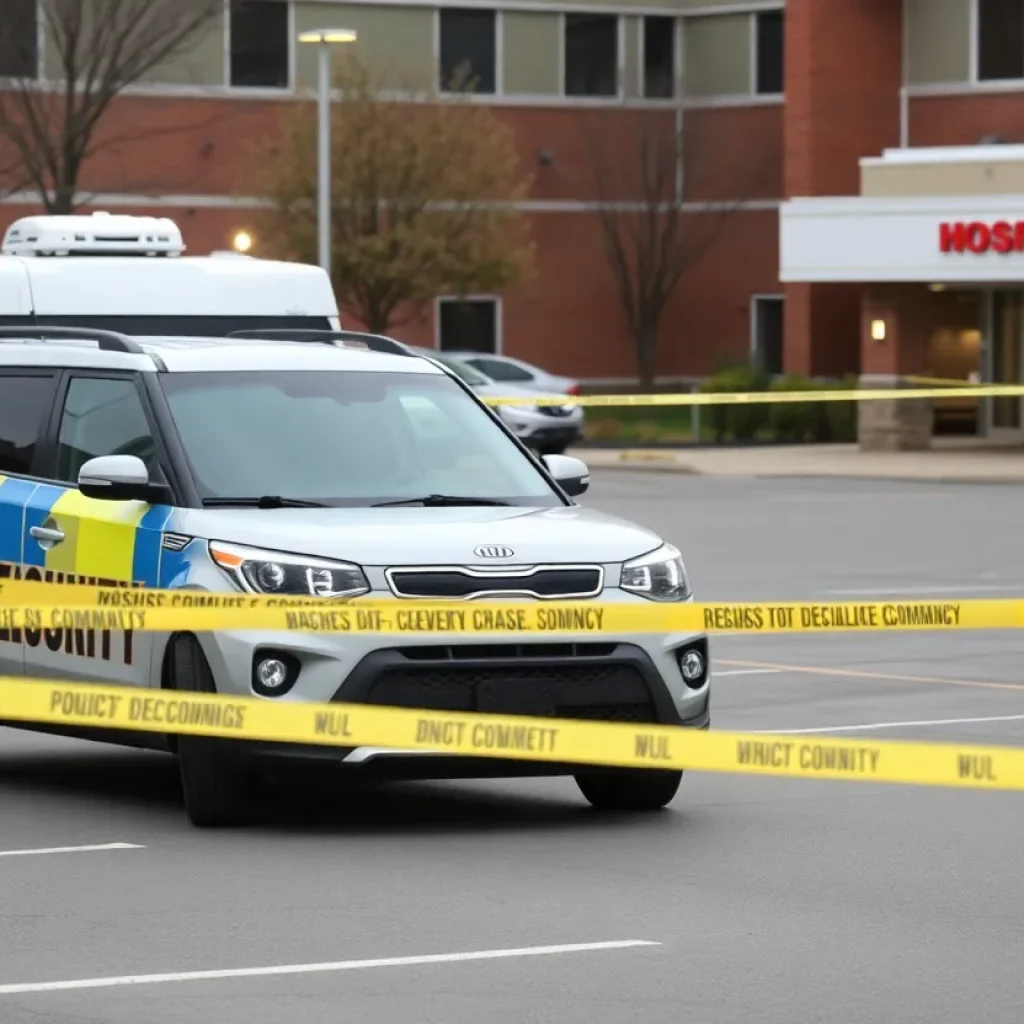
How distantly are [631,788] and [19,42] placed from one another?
112 ft

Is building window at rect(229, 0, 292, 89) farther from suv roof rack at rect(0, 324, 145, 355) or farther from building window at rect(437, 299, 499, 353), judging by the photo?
suv roof rack at rect(0, 324, 145, 355)

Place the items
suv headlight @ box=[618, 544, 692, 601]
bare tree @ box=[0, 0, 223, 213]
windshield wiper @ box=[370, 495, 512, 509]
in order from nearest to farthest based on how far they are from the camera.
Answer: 1. suv headlight @ box=[618, 544, 692, 601]
2. windshield wiper @ box=[370, 495, 512, 509]
3. bare tree @ box=[0, 0, 223, 213]

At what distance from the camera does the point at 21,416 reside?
1159 cm

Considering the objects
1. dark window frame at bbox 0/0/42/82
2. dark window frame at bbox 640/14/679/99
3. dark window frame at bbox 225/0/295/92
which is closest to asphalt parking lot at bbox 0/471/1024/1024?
dark window frame at bbox 0/0/42/82

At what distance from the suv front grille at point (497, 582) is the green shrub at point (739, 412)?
35105 mm

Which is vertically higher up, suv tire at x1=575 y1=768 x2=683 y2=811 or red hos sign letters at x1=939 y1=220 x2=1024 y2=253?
red hos sign letters at x1=939 y1=220 x2=1024 y2=253

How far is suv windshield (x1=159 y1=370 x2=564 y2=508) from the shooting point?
10633 millimetres

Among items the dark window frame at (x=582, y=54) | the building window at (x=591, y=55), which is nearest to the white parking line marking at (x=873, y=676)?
the dark window frame at (x=582, y=54)

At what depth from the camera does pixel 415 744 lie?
9.16 metres

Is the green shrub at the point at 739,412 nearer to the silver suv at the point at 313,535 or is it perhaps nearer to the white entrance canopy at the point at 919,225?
the white entrance canopy at the point at 919,225

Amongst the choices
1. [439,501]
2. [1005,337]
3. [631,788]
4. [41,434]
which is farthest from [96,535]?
[1005,337]

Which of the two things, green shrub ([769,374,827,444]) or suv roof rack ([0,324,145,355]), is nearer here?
suv roof rack ([0,324,145,355])

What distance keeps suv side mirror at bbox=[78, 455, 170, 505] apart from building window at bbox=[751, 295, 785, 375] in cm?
4746

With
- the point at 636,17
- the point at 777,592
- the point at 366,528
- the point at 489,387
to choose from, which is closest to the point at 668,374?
the point at 636,17
